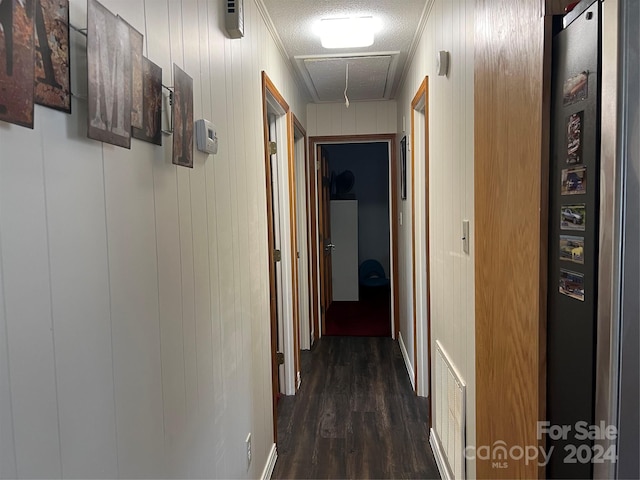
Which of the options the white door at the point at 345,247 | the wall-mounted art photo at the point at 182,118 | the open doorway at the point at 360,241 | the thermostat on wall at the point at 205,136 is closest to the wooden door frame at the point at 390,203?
the open doorway at the point at 360,241

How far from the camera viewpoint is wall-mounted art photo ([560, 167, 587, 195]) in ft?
2.43

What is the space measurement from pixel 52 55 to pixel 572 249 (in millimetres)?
975

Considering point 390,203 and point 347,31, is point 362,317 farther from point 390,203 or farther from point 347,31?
point 347,31

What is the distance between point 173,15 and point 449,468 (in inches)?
85.9

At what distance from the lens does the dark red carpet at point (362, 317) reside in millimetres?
4446

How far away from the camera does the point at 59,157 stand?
70cm

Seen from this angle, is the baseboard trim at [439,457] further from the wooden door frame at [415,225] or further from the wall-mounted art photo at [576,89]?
the wall-mounted art photo at [576,89]

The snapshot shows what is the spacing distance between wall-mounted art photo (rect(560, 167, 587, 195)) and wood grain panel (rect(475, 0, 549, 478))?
0.18 feet

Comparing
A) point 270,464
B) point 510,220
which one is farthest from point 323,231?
point 510,220

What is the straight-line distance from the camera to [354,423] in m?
2.63

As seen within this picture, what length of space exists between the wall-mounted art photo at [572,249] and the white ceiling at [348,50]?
184 centimetres

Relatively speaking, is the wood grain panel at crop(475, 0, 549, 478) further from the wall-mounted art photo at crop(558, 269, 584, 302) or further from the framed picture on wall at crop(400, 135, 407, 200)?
the framed picture on wall at crop(400, 135, 407, 200)

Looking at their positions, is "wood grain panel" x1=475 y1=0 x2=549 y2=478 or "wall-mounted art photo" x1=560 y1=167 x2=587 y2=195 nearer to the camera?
"wall-mounted art photo" x1=560 y1=167 x2=587 y2=195

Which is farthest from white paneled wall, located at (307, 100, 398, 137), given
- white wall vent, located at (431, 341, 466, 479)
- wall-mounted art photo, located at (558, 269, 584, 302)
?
wall-mounted art photo, located at (558, 269, 584, 302)
